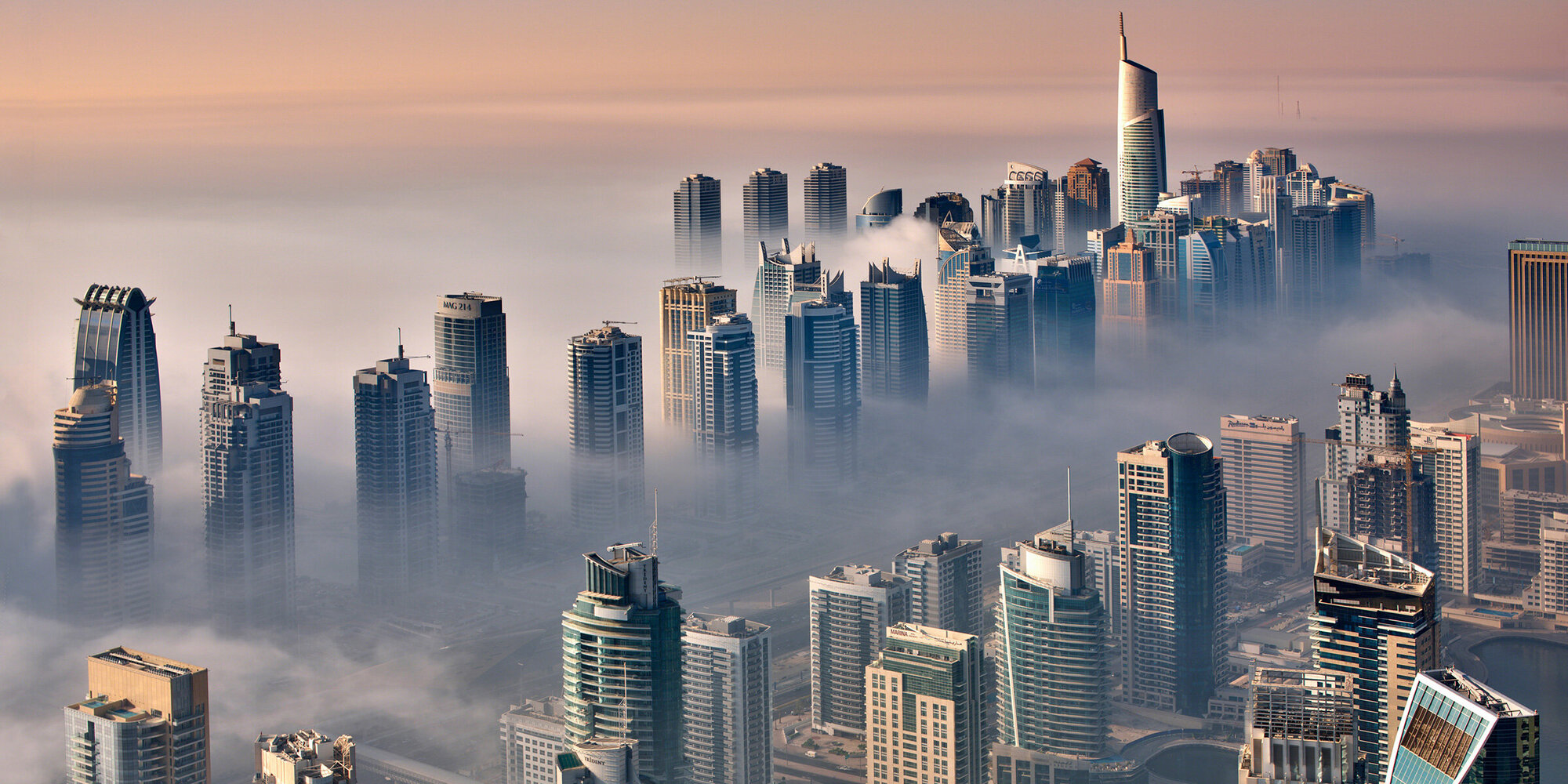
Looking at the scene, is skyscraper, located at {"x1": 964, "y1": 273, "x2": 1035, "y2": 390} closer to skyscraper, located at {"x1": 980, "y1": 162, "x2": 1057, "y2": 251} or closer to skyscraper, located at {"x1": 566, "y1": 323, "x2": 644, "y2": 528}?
skyscraper, located at {"x1": 980, "y1": 162, "x2": 1057, "y2": 251}

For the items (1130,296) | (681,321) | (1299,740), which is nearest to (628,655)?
(1299,740)

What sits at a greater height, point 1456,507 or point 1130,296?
point 1130,296

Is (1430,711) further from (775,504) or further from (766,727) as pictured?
(775,504)

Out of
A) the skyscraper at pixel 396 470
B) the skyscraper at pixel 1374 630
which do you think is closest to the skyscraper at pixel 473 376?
the skyscraper at pixel 396 470

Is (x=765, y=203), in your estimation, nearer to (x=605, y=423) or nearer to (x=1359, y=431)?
(x=605, y=423)

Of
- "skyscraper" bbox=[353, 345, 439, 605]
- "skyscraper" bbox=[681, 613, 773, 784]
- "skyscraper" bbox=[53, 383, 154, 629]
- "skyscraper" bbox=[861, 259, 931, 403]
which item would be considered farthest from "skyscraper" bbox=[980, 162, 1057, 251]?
"skyscraper" bbox=[681, 613, 773, 784]
